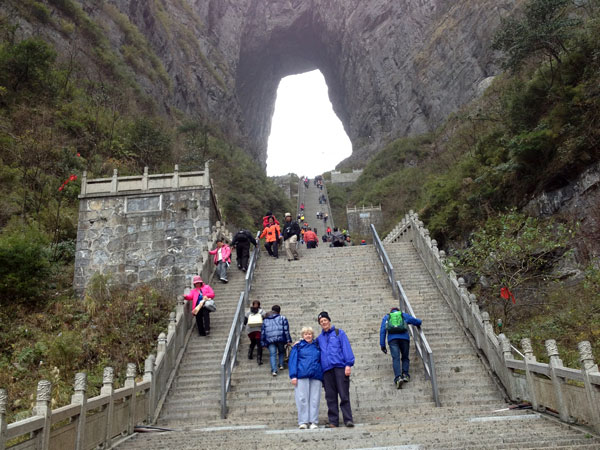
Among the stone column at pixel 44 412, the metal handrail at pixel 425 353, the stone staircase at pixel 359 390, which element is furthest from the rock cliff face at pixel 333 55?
the stone column at pixel 44 412

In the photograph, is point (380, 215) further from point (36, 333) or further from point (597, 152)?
point (36, 333)

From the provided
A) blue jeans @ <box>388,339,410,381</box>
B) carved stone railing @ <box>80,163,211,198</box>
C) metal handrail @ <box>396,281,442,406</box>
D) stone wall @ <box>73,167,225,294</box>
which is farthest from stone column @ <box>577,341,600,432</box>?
carved stone railing @ <box>80,163,211,198</box>

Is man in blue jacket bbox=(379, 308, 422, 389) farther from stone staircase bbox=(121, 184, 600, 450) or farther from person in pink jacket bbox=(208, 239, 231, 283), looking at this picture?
person in pink jacket bbox=(208, 239, 231, 283)

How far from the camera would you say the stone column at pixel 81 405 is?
539 cm

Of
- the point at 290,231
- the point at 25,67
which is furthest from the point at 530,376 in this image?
the point at 25,67

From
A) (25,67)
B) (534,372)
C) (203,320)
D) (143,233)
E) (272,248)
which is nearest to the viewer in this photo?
(534,372)

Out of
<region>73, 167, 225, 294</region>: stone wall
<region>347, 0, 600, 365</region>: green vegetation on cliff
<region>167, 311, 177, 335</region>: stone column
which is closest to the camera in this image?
<region>167, 311, 177, 335</region>: stone column

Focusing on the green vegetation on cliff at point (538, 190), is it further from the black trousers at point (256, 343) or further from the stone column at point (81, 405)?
the stone column at point (81, 405)

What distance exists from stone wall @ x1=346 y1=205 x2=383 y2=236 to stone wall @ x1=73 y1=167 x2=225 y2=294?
24441 mm

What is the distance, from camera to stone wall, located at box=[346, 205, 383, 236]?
1597 inches

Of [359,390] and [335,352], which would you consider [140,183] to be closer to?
[359,390]

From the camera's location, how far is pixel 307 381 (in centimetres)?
631

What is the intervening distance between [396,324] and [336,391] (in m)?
1.88

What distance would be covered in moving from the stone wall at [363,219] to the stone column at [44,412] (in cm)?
3593
